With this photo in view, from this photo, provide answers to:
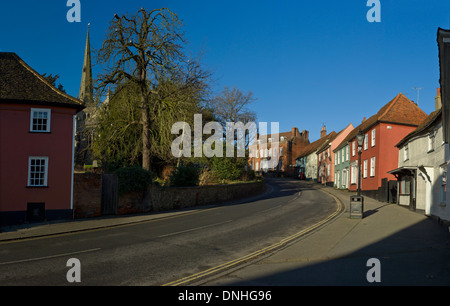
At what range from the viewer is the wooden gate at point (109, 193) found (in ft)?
72.6

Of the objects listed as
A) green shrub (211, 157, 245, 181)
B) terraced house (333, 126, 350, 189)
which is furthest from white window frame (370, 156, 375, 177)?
green shrub (211, 157, 245, 181)

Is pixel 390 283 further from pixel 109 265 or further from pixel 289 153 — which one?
pixel 289 153

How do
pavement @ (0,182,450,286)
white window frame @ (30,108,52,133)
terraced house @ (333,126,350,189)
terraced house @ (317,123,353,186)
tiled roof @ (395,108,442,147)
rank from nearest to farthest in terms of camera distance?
pavement @ (0,182,450,286) → tiled roof @ (395,108,442,147) → white window frame @ (30,108,52,133) → terraced house @ (333,126,350,189) → terraced house @ (317,123,353,186)

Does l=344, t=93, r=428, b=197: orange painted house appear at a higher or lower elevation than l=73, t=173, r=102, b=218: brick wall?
higher

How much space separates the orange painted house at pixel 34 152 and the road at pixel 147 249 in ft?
18.1

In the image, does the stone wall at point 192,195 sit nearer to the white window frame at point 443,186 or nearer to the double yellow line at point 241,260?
the double yellow line at point 241,260

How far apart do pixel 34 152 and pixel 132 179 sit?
5.66 metres

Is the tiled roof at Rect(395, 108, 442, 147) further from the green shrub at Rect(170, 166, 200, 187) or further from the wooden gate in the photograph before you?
the wooden gate

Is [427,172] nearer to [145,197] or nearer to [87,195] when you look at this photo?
[145,197]

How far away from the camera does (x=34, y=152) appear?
66.1 feet

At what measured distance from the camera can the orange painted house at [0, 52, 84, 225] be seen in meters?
19.6

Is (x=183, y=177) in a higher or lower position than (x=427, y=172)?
lower

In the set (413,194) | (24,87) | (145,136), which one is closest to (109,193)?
(145,136)

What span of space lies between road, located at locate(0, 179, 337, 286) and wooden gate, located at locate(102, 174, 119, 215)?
4.05 metres
